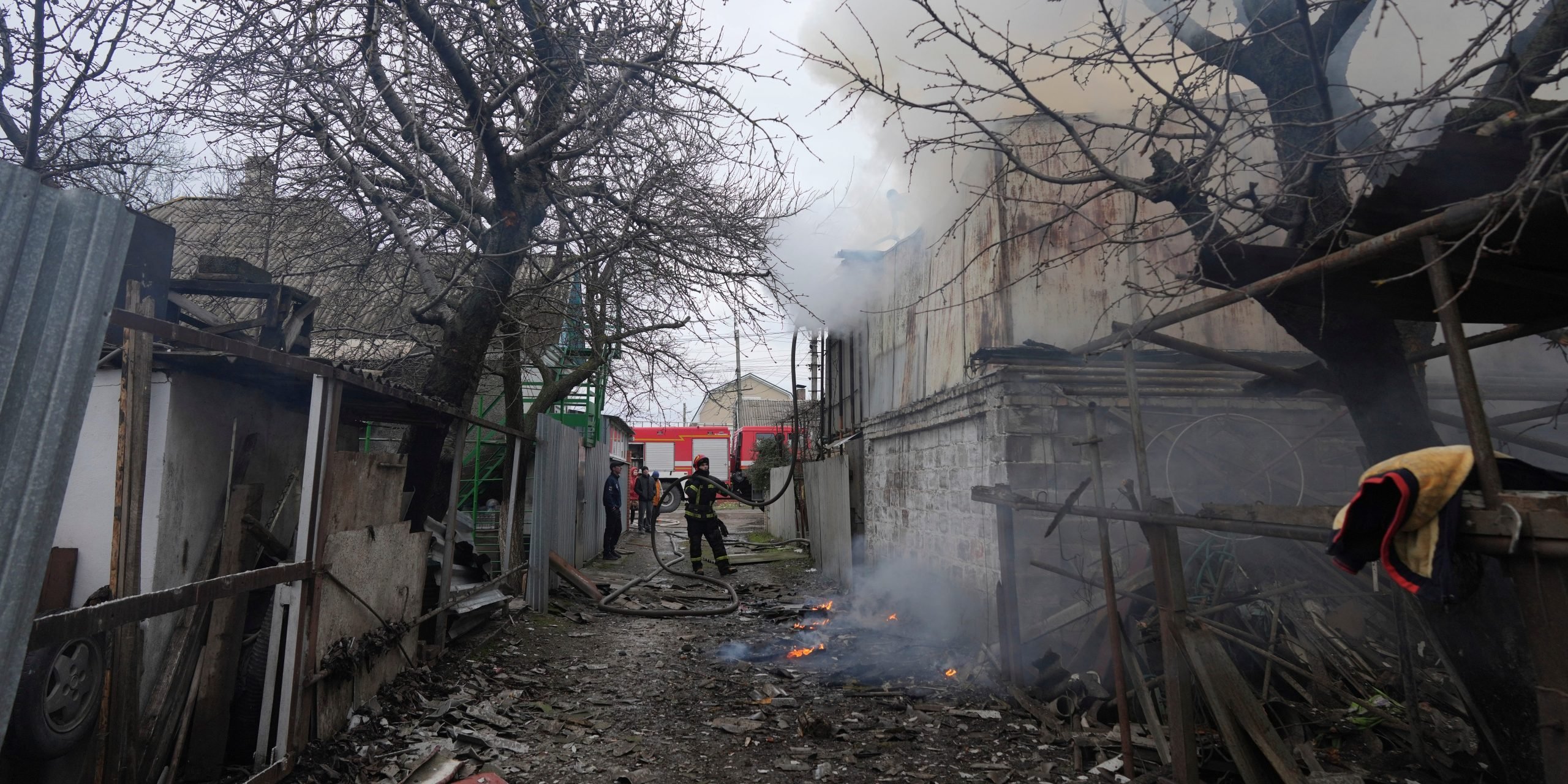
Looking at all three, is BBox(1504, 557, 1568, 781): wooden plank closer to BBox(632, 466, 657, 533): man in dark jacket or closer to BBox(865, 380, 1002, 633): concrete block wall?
BBox(865, 380, 1002, 633): concrete block wall

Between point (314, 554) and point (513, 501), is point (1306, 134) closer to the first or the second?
point (314, 554)

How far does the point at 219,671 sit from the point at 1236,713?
490cm

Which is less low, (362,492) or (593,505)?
(362,492)

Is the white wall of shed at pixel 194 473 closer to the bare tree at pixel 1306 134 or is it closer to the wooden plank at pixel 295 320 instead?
the wooden plank at pixel 295 320

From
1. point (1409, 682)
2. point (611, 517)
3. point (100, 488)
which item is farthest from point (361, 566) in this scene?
point (611, 517)

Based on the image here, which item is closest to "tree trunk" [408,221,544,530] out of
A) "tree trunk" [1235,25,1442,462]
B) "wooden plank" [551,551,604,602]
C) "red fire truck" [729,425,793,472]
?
"wooden plank" [551,551,604,602]

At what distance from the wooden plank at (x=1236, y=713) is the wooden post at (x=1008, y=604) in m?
1.98

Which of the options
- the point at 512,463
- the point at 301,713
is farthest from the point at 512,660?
the point at 301,713

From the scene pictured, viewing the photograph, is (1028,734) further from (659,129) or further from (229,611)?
(659,129)

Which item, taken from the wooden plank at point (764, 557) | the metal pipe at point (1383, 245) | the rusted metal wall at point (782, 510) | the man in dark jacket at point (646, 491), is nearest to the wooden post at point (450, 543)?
the metal pipe at point (1383, 245)

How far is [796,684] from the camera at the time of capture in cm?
622

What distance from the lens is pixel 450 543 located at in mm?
6379

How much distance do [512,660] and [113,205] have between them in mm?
5591

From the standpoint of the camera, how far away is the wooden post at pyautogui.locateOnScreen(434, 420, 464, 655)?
6258 millimetres
